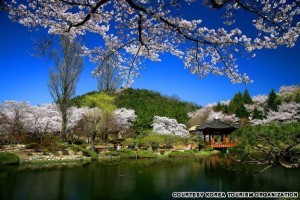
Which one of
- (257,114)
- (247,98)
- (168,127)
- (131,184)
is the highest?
(247,98)

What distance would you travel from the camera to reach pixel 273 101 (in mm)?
32719

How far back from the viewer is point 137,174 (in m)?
11.4

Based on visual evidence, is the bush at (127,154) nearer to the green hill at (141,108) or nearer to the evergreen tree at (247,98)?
the green hill at (141,108)

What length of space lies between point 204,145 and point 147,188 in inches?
644

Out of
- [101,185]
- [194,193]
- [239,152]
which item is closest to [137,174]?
[101,185]

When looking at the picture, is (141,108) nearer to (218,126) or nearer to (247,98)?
(218,126)

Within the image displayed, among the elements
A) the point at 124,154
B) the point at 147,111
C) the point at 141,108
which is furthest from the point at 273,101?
the point at 124,154

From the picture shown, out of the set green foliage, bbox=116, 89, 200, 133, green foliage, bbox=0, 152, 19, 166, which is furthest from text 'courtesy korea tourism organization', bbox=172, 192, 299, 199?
green foliage, bbox=116, 89, 200, 133

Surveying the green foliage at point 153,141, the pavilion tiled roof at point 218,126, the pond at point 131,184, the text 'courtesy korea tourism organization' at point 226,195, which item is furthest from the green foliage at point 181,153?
the text 'courtesy korea tourism organization' at point 226,195

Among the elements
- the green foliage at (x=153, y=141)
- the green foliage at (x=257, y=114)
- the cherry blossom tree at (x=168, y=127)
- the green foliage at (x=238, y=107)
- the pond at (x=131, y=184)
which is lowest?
the pond at (x=131, y=184)

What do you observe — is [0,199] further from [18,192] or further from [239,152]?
[239,152]

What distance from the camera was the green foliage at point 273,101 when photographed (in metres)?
31.2

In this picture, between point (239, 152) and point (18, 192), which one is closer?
point (239, 152)

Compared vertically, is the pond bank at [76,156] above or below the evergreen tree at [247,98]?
below
